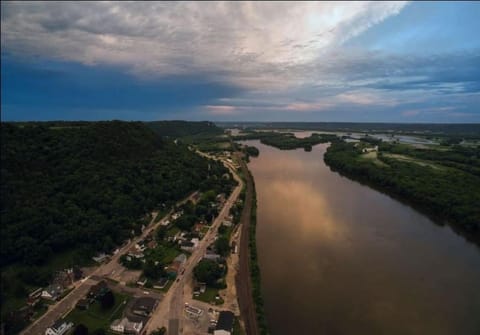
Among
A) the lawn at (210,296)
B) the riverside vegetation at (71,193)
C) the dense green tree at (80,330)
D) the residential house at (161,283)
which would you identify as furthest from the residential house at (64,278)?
the lawn at (210,296)

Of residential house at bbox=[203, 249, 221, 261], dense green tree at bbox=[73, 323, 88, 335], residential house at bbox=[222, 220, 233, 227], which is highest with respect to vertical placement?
residential house at bbox=[222, 220, 233, 227]

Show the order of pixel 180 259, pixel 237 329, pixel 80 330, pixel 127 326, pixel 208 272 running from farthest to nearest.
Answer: pixel 180 259, pixel 208 272, pixel 237 329, pixel 127 326, pixel 80 330

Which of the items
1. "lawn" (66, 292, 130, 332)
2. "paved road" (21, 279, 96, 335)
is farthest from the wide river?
"paved road" (21, 279, 96, 335)

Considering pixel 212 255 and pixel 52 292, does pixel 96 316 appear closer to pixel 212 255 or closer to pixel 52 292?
pixel 52 292

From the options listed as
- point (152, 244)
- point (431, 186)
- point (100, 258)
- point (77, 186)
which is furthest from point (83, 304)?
point (431, 186)

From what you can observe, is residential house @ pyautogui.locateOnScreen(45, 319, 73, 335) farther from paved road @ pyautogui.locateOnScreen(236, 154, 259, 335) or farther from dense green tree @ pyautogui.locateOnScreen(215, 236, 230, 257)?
dense green tree @ pyautogui.locateOnScreen(215, 236, 230, 257)

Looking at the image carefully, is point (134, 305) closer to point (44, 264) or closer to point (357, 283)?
point (44, 264)

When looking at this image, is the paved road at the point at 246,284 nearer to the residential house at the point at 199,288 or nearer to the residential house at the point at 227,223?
the residential house at the point at 227,223
